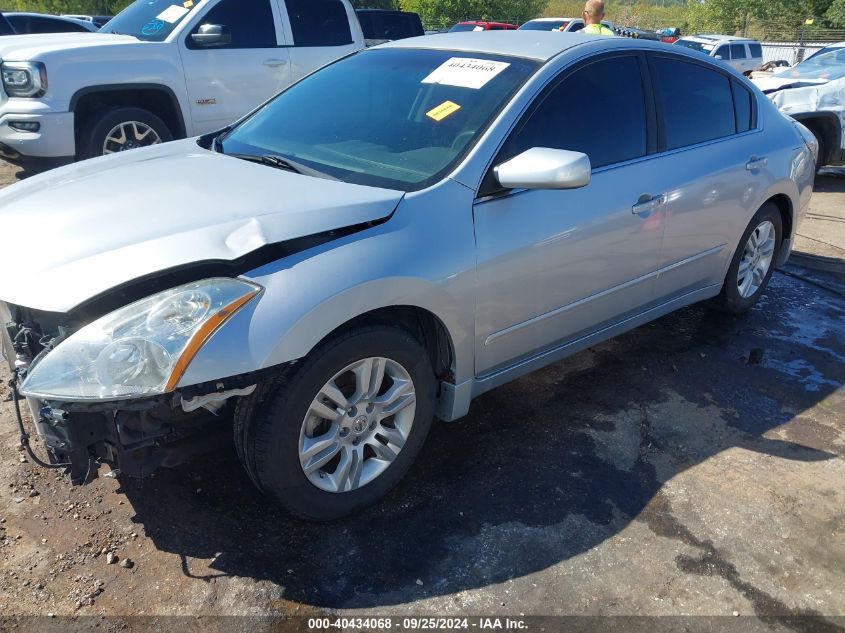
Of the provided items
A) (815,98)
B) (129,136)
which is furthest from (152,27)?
(815,98)

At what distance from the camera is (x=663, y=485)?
3.10 metres

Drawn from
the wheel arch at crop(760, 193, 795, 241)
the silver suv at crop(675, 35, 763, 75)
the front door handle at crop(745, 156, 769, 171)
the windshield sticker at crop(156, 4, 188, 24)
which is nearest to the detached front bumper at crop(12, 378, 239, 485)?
the front door handle at crop(745, 156, 769, 171)

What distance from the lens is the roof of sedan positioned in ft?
11.0

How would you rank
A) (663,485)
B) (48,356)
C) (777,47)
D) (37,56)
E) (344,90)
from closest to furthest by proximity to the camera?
(48,356) → (663,485) → (344,90) → (37,56) → (777,47)

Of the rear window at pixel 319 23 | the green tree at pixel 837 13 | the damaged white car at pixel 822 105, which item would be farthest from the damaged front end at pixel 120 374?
the green tree at pixel 837 13

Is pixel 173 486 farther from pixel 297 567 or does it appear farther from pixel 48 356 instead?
pixel 48 356

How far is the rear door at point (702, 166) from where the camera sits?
12.4 feet

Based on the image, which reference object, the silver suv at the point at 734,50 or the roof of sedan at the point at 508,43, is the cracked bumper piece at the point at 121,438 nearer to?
the roof of sedan at the point at 508,43

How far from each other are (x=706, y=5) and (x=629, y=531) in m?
53.8

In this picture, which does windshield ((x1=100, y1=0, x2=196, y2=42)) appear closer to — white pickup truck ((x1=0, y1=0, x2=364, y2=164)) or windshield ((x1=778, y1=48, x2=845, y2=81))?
white pickup truck ((x1=0, y1=0, x2=364, y2=164))

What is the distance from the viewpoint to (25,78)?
19.9 ft

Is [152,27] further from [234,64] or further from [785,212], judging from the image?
[785,212]

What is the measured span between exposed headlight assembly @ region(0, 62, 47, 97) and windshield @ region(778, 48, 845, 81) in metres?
9.04

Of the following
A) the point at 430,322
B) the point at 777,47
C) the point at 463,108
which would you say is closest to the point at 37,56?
the point at 463,108
